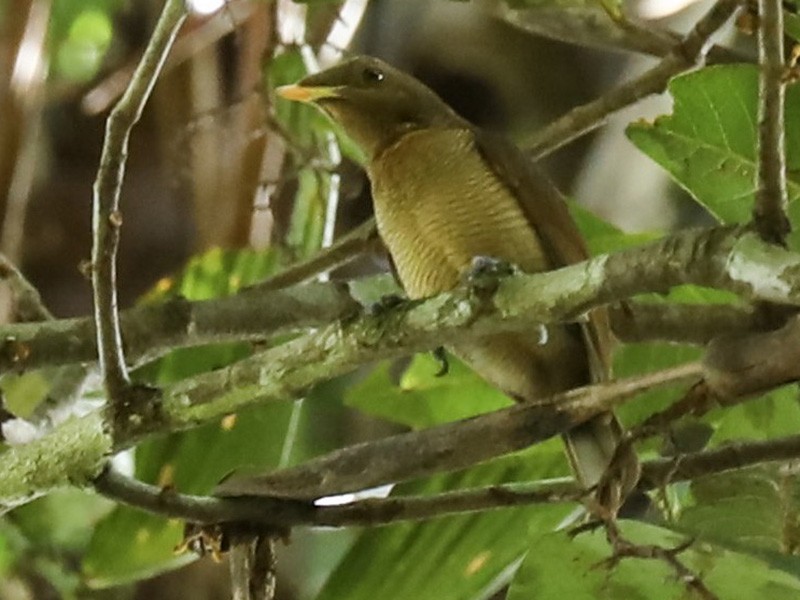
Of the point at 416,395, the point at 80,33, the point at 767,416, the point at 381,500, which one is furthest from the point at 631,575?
the point at 80,33

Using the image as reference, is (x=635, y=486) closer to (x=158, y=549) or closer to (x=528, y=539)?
(x=528, y=539)

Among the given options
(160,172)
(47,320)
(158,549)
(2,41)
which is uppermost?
(2,41)

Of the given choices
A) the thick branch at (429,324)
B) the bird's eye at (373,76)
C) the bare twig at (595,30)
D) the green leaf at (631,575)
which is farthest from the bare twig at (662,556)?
the bird's eye at (373,76)

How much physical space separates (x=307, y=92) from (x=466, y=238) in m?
0.26

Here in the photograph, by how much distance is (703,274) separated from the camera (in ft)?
2.27

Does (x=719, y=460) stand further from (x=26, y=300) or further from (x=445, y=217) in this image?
(x=26, y=300)

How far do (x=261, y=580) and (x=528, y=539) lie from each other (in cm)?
38

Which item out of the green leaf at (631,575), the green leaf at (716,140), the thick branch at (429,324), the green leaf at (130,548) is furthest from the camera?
the green leaf at (130,548)

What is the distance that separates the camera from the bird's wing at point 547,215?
3.88ft

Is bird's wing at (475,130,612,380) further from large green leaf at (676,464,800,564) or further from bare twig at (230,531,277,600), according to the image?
bare twig at (230,531,277,600)

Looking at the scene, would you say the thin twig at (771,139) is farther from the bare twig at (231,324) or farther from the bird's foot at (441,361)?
the bird's foot at (441,361)

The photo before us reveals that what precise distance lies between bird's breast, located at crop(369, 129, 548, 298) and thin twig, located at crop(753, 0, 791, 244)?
20.1 inches

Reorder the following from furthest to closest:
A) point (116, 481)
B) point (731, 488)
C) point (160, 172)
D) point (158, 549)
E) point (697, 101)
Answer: point (160, 172), point (158, 549), point (731, 488), point (697, 101), point (116, 481)

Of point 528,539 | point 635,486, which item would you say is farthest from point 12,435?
point 635,486
